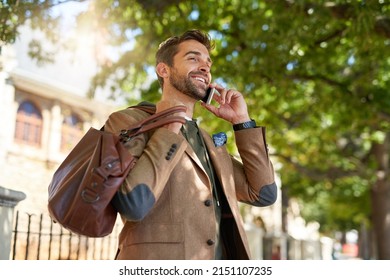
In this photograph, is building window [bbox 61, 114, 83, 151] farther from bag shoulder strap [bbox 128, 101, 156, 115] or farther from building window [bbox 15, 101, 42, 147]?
bag shoulder strap [bbox 128, 101, 156, 115]

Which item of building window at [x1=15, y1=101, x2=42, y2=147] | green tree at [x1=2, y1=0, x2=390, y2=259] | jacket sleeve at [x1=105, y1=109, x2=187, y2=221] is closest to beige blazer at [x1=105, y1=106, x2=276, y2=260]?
jacket sleeve at [x1=105, y1=109, x2=187, y2=221]

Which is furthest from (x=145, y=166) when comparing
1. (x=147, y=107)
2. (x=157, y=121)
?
(x=147, y=107)

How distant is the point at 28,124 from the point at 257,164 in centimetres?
404

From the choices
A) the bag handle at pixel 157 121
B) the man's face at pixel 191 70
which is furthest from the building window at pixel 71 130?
the bag handle at pixel 157 121

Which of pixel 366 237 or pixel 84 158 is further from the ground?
pixel 366 237

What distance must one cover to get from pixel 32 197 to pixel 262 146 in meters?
3.15

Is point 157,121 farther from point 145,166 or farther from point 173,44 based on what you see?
point 173,44

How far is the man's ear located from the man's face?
0.11ft

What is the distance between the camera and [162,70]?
2670 millimetres

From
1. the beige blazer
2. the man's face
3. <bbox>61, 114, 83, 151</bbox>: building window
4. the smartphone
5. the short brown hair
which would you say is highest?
<bbox>61, 114, 83, 151</bbox>: building window

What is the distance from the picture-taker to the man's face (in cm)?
256

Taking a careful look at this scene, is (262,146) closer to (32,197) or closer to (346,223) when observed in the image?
(32,197)

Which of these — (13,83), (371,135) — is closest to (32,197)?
(13,83)

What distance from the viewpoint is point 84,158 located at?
2119 millimetres
